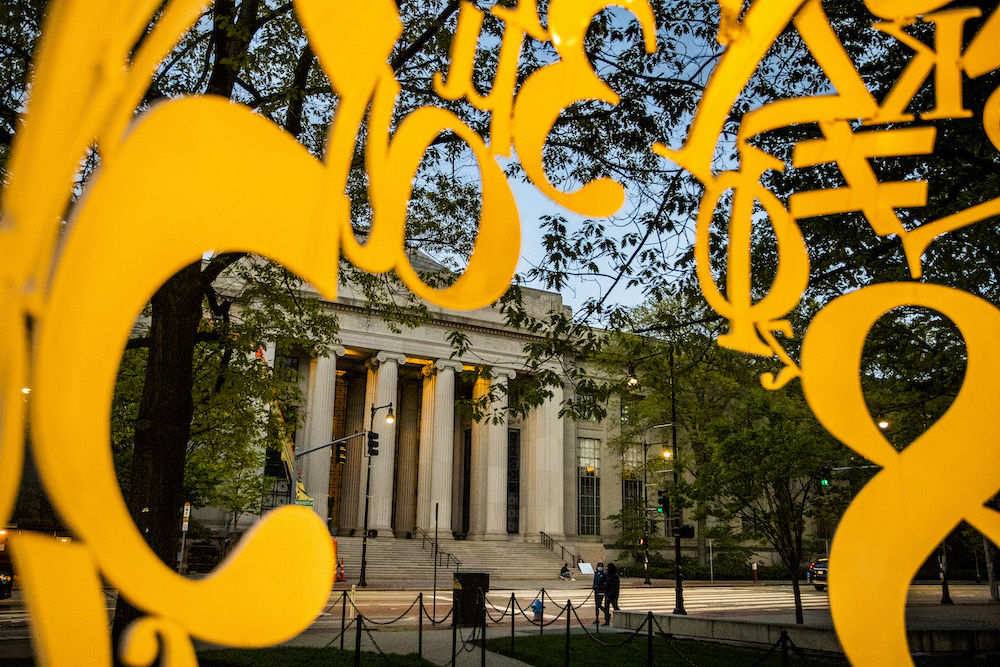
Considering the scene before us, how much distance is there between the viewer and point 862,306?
4477 millimetres

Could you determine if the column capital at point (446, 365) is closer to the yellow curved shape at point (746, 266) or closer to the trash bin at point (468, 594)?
the trash bin at point (468, 594)

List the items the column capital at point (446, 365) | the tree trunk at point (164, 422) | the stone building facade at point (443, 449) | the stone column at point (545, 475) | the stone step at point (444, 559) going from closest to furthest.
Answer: the tree trunk at point (164, 422), the stone step at point (444, 559), the stone building facade at point (443, 449), the column capital at point (446, 365), the stone column at point (545, 475)

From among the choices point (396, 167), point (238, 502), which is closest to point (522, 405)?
point (396, 167)

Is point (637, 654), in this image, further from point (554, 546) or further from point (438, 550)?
point (554, 546)

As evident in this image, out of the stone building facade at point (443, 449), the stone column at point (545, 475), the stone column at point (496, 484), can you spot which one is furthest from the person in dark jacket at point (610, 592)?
the stone column at point (545, 475)

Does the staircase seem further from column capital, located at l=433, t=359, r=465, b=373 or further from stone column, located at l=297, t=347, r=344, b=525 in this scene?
column capital, located at l=433, t=359, r=465, b=373

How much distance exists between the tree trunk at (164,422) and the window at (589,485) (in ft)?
154

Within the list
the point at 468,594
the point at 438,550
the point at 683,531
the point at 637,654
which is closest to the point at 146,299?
the point at 637,654

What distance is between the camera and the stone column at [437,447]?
151 feet

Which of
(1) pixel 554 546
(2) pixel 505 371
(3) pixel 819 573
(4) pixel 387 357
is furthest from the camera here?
(1) pixel 554 546

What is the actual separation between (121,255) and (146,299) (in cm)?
18

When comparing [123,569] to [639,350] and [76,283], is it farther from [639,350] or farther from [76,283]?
[639,350]

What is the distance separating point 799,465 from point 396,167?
18.3 meters

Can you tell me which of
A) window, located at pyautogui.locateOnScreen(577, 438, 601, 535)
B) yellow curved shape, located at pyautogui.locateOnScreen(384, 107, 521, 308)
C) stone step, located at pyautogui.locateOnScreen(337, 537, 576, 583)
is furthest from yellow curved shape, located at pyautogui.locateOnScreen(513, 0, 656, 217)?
window, located at pyautogui.locateOnScreen(577, 438, 601, 535)
